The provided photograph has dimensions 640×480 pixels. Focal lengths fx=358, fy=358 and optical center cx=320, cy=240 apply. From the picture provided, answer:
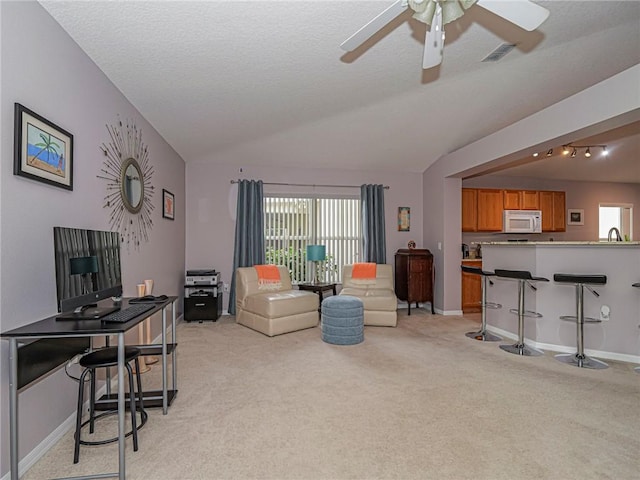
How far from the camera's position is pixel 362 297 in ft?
16.8

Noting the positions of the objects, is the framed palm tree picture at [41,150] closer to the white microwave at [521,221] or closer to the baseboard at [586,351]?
the baseboard at [586,351]

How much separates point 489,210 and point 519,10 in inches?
212

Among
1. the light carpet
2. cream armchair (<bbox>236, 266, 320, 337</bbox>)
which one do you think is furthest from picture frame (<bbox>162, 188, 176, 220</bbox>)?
the light carpet

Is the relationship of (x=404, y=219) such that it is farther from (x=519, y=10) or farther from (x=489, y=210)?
(x=519, y=10)

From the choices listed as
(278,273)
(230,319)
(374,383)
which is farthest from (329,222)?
(374,383)

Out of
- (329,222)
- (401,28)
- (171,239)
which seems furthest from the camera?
(329,222)

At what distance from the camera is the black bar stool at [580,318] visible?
3.50 metres

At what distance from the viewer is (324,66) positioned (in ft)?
10.1

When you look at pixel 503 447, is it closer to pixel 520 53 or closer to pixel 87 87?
pixel 520 53

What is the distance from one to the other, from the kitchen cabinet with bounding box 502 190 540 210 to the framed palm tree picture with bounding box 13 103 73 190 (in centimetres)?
678

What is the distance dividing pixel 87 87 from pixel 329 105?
2307 mm

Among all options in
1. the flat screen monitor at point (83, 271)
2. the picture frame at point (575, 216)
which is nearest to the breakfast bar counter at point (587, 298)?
→ the picture frame at point (575, 216)

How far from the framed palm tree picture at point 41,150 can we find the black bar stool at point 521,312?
→ 165 inches

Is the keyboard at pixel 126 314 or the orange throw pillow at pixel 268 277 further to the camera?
the orange throw pillow at pixel 268 277
